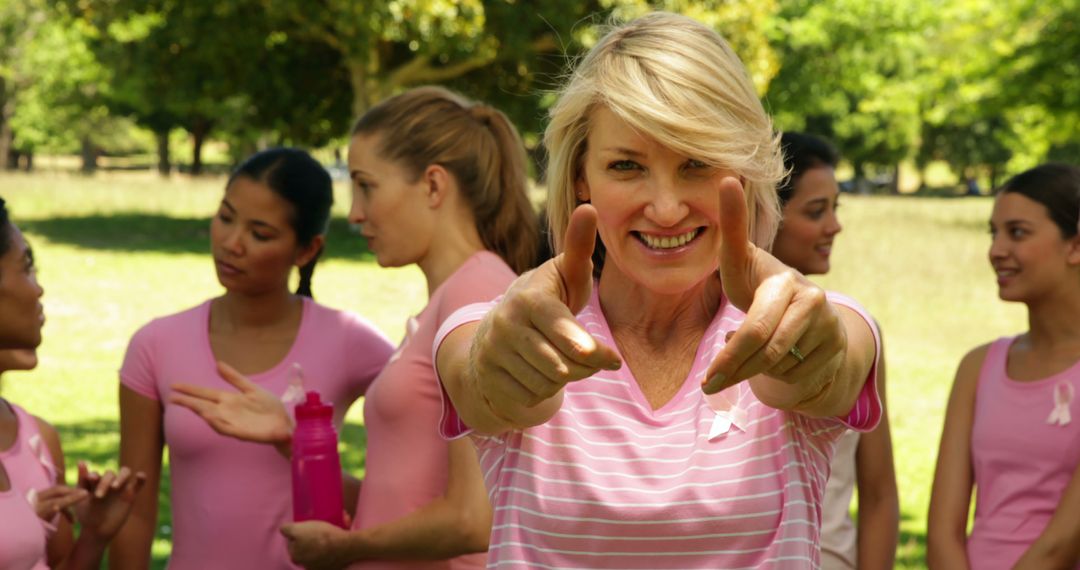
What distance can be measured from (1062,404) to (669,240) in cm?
196

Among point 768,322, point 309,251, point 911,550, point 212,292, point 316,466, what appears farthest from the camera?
point 212,292

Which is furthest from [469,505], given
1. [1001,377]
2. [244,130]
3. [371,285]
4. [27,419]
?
[244,130]

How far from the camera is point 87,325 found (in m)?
15.4

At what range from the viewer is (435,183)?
340cm

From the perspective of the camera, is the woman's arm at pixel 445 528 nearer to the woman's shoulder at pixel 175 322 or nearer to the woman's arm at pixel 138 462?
the woman's arm at pixel 138 462

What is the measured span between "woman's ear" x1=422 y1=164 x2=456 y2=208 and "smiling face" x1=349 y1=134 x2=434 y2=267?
0.01 m

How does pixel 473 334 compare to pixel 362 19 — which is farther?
pixel 362 19

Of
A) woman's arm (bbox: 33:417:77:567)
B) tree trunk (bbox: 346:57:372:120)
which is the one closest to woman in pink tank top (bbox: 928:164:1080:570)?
woman's arm (bbox: 33:417:77:567)

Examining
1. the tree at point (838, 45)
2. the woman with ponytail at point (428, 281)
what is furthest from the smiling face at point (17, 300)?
the tree at point (838, 45)

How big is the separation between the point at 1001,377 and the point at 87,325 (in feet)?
44.6

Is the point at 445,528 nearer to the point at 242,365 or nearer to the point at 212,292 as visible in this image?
the point at 242,365

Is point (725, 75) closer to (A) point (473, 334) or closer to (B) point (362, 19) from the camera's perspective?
(A) point (473, 334)

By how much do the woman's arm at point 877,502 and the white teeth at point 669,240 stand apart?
153 cm

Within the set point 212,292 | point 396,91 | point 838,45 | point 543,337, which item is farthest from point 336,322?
point 838,45
